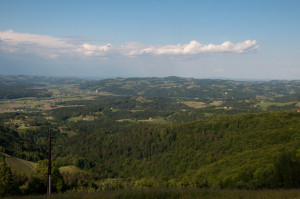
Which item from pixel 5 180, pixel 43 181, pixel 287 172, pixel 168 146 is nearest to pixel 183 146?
pixel 168 146

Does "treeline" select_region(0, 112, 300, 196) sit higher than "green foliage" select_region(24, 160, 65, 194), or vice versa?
"green foliage" select_region(24, 160, 65, 194)

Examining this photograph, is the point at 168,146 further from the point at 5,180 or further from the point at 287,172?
the point at 287,172

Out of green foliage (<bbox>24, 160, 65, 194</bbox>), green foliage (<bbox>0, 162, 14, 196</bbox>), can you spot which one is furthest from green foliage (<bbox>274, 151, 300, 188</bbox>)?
green foliage (<bbox>0, 162, 14, 196</bbox>)

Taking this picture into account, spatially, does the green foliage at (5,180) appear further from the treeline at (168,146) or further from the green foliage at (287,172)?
the green foliage at (287,172)

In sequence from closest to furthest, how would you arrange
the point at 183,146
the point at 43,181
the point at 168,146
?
the point at 43,181 < the point at 183,146 < the point at 168,146

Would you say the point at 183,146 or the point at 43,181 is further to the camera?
the point at 183,146

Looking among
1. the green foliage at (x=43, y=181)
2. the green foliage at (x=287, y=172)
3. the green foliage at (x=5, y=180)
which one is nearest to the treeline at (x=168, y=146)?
the green foliage at (x=43, y=181)

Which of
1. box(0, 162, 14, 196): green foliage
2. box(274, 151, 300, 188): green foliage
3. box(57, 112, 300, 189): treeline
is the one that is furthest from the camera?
box(57, 112, 300, 189): treeline

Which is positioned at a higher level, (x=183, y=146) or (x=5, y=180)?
(x=5, y=180)

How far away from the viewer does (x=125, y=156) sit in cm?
10888

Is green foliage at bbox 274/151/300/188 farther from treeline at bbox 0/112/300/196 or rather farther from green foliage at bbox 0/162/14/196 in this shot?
treeline at bbox 0/112/300/196

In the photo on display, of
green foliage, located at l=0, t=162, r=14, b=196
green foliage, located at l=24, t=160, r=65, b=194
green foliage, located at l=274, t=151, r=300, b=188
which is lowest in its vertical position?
green foliage, located at l=24, t=160, r=65, b=194

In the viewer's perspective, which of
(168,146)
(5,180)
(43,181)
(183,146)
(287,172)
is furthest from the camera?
(168,146)

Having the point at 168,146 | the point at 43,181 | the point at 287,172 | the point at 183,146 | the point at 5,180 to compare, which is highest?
the point at 287,172
